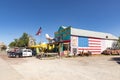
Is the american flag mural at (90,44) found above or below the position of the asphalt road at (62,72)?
above

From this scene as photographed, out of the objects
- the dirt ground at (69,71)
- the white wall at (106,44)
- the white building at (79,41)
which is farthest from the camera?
the white wall at (106,44)

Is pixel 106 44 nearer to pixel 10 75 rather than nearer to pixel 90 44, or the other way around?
pixel 90 44

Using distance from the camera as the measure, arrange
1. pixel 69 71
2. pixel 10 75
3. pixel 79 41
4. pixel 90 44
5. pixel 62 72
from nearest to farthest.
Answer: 1. pixel 10 75
2. pixel 62 72
3. pixel 69 71
4. pixel 79 41
5. pixel 90 44

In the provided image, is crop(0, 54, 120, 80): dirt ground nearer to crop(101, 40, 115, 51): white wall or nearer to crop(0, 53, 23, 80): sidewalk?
crop(0, 53, 23, 80): sidewalk

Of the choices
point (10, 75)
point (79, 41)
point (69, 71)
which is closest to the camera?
point (10, 75)

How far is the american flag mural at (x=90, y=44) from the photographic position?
35.8m

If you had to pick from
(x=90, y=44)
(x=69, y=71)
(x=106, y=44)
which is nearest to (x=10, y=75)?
(x=69, y=71)

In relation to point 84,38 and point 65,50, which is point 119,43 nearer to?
point 84,38

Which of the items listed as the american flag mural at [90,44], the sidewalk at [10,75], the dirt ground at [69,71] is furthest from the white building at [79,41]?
the sidewalk at [10,75]

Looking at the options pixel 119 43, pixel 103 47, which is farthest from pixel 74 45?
pixel 119 43

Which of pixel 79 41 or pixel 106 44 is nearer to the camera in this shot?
pixel 79 41

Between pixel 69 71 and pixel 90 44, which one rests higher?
pixel 90 44

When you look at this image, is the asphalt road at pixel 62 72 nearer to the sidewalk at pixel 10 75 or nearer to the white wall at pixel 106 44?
the sidewalk at pixel 10 75

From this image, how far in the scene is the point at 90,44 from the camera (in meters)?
37.4
